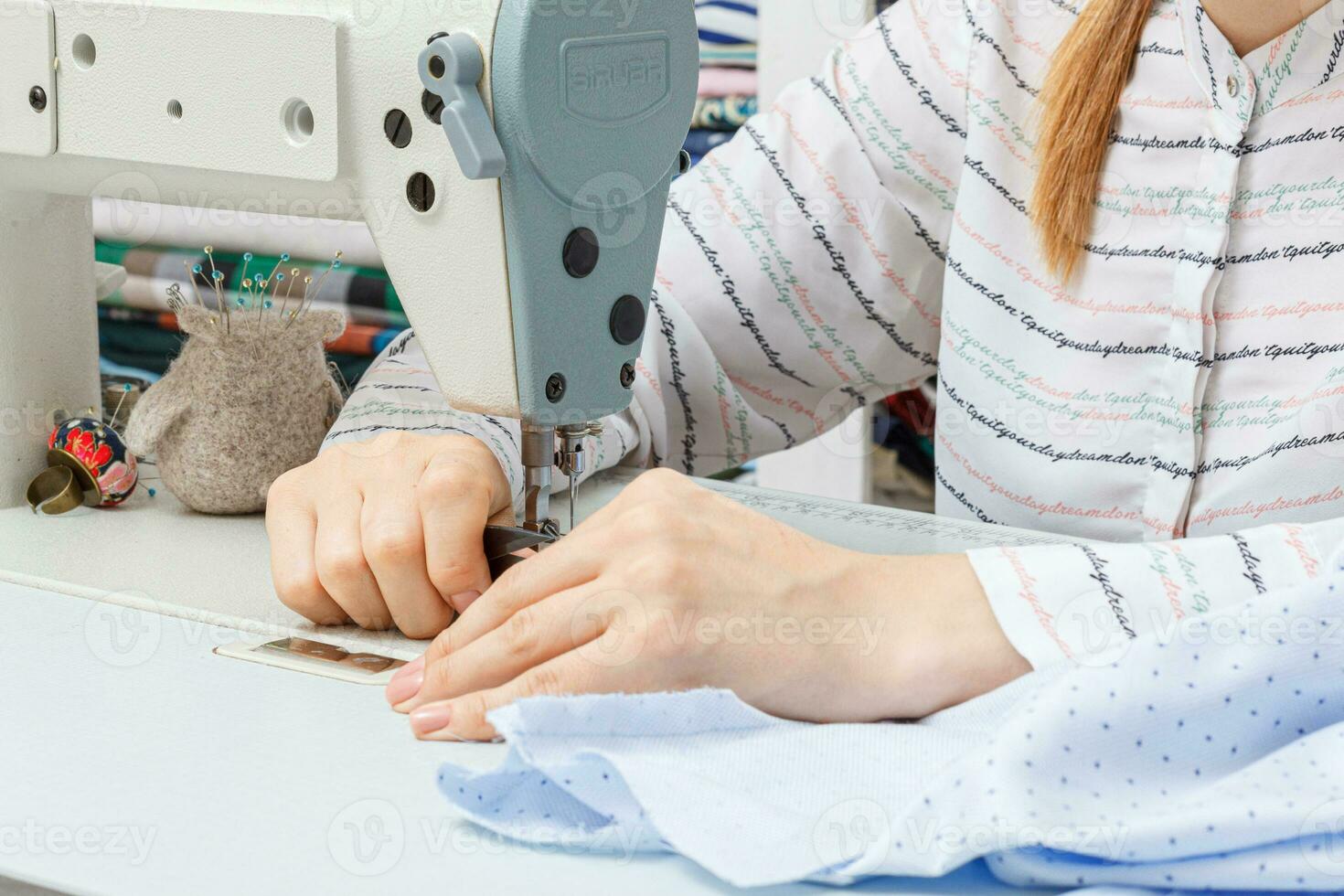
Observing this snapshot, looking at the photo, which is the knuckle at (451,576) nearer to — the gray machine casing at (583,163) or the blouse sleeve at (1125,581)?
the gray machine casing at (583,163)

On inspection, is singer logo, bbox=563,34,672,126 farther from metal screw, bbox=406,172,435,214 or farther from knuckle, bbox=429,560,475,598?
knuckle, bbox=429,560,475,598

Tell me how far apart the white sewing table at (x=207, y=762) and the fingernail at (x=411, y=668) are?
15mm

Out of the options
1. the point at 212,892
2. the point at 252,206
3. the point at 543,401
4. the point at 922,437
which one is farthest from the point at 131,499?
the point at 922,437

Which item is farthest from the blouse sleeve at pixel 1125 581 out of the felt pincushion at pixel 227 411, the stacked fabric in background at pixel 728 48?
the stacked fabric in background at pixel 728 48

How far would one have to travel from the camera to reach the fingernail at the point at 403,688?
27.2 inches

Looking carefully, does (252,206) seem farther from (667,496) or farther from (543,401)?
(667,496)

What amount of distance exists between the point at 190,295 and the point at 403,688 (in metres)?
1.19

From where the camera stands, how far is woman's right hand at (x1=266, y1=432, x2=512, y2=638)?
2.53 feet

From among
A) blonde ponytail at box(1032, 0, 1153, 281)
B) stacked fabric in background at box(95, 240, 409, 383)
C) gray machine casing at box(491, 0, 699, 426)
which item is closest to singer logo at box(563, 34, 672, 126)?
gray machine casing at box(491, 0, 699, 426)

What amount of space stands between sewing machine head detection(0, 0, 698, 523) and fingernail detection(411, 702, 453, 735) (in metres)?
0.18

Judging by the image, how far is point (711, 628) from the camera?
67cm

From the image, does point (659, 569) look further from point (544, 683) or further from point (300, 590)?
point (300, 590)

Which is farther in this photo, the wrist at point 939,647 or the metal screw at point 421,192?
the metal screw at point 421,192

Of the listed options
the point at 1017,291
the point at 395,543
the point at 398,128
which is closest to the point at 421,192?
the point at 398,128
